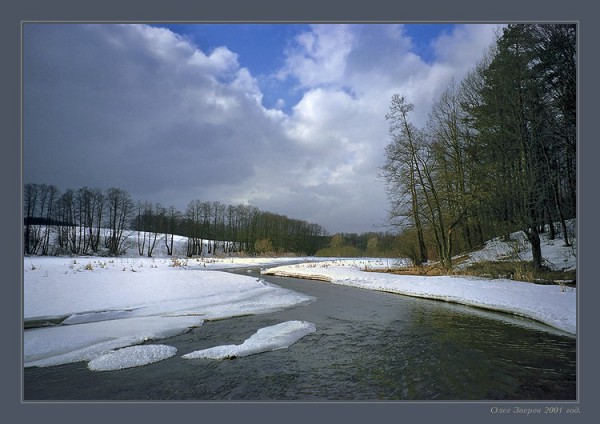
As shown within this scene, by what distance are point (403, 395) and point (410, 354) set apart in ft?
6.08

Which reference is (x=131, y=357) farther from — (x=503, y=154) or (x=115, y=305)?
(x=503, y=154)

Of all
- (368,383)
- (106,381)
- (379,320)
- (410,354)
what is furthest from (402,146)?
(106,381)

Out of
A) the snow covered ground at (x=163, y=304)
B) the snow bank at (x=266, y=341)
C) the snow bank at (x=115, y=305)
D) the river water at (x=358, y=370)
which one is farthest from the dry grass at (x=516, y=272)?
the snow bank at (x=115, y=305)

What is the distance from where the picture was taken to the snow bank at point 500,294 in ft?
28.1

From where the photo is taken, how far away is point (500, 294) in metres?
11.7

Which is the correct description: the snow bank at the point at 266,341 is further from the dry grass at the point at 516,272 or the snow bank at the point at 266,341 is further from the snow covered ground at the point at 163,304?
the dry grass at the point at 516,272

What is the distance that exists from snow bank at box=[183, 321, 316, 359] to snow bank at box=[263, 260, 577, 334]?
6770 millimetres

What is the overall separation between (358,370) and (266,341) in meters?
2.54

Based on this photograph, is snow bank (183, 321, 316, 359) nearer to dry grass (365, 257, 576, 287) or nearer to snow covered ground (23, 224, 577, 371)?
snow covered ground (23, 224, 577, 371)

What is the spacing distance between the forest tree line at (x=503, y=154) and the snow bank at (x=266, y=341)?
25.1ft

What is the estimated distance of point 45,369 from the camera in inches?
214

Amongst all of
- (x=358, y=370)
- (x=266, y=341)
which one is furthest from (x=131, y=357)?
(x=358, y=370)
